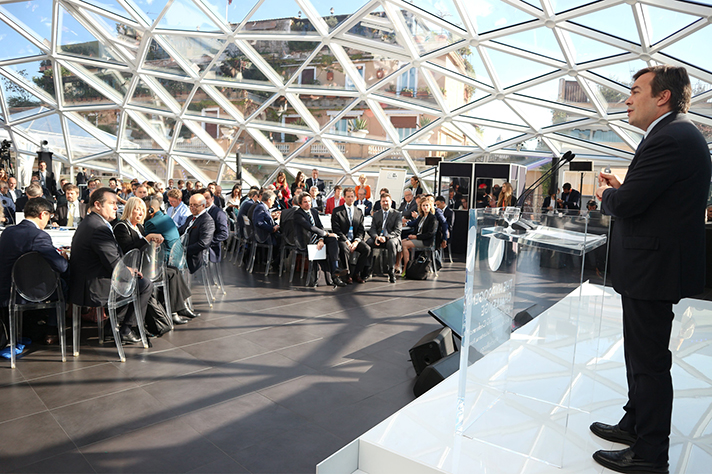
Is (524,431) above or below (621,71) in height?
below

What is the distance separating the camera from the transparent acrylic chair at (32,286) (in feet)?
12.5

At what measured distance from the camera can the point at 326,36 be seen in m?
12.7

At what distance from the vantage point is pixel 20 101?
19.3 metres

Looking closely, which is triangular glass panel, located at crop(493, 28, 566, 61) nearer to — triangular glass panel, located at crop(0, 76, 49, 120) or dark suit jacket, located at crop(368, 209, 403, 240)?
dark suit jacket, located at crop(368, 209, 403, 240)

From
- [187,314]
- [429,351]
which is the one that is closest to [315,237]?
[187,314]

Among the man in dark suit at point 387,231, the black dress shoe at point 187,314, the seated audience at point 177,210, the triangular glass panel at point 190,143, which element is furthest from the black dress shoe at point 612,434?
the triangular glass panel at point 190,143

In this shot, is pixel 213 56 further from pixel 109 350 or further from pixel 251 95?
pixel 109 350

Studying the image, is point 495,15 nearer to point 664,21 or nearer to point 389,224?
point 664,21

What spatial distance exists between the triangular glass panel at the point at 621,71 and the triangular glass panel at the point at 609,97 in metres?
0.40

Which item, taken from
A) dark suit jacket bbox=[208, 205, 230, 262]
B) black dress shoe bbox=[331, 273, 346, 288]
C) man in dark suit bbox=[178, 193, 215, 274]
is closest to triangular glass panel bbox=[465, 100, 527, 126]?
black dress shoe bbox=[331, 273, 346, 288]

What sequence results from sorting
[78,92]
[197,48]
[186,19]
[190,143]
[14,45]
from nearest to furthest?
[186,19]
[197,48]
[14,45]
[78,92]
[190,143]

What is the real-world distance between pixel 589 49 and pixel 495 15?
2.30m

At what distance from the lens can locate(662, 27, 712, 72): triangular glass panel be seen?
8680 millimetres

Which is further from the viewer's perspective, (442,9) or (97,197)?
(442,9)
